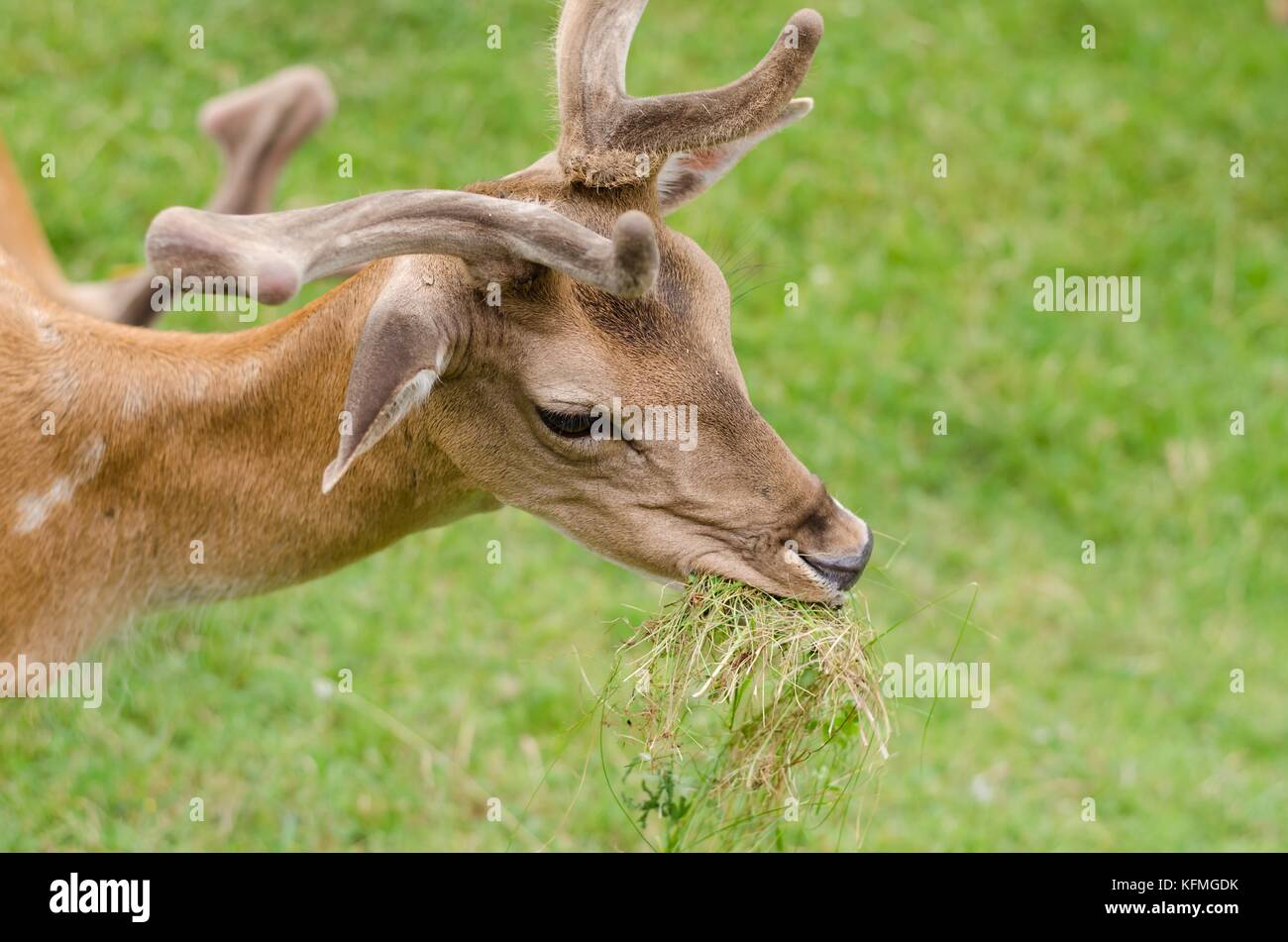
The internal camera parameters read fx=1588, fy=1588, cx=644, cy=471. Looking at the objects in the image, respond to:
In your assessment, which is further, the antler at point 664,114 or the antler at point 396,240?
the antler at point 664,114

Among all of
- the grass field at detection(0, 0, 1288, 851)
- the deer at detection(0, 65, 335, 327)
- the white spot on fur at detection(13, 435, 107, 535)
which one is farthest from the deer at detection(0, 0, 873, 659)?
the deer at detection(0, 65, 335, 327)

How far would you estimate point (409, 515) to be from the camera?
4676 mm

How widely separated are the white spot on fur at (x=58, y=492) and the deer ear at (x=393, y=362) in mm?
1027

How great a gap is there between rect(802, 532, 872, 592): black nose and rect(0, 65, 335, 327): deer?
11.0 feet

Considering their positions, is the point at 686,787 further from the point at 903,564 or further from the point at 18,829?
the point at 903,564

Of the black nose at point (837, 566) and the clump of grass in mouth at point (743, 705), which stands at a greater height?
the black nose at point (837, 566)

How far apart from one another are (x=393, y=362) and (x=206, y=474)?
1.02 metres

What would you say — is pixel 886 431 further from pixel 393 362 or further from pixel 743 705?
pixel 393 362

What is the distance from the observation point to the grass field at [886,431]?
618cm

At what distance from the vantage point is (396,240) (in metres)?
3.89

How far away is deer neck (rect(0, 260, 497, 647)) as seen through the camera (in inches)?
179

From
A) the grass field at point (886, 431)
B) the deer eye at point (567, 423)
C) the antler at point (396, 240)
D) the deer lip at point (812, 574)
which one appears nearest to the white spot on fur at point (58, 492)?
the grass field at point (886, 431)

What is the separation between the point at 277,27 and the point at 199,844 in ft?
19.1

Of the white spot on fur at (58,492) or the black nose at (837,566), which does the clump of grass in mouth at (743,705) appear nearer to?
the black nose at (837,566)
